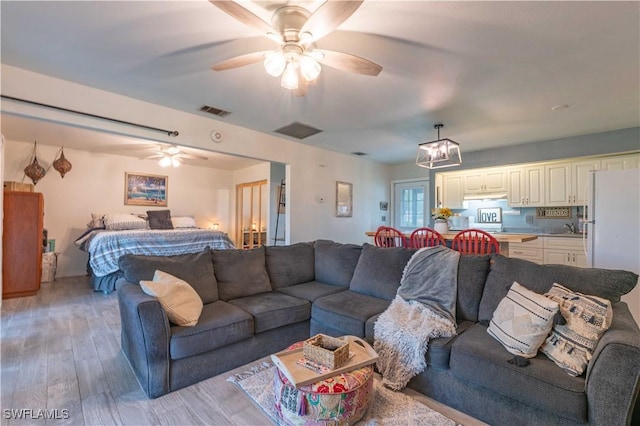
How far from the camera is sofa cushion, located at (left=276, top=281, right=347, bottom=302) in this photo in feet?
8.79

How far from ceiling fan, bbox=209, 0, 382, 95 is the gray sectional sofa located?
1644 millimetres

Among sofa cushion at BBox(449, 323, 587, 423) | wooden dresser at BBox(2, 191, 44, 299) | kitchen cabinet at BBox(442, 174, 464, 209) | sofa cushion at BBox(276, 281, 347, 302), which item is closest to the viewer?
sofa cushion at BBox(449, 323, 587, 423)

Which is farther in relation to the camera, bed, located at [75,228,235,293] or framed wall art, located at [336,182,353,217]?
framed wall art, located at [336,182,353,217]

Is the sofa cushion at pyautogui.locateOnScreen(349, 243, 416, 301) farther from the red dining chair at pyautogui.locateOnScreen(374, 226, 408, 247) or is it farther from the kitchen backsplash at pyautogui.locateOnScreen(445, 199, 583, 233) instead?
the kitchen backsplash at pyautogui.locateOnScreen(445, 199, 583, 233)

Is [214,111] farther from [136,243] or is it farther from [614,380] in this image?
[614,380]

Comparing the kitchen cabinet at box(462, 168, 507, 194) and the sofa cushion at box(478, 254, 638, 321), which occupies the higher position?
the kitchen cabinet at box(462, 168, 507, 194)

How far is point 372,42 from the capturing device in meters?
2.21

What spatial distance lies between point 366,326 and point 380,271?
2.16 ft

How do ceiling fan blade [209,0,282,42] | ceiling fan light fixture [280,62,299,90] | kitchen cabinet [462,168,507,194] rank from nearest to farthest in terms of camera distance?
ceiling fan blade [209,0,282,42], ceiling fan light fixture [280,62,299,90], kitchen cabinet [462,168,507,194]

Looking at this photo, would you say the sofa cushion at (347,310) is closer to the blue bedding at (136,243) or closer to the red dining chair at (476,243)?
the red dining chair at (476,243)

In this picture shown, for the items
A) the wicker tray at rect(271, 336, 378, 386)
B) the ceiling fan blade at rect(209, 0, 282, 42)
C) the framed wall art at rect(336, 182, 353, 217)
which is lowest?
the wicker tray at rect(271, 336, 378, 386)

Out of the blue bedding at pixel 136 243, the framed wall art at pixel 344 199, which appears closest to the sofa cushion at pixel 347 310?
the blue bedding at pixel 136 243
